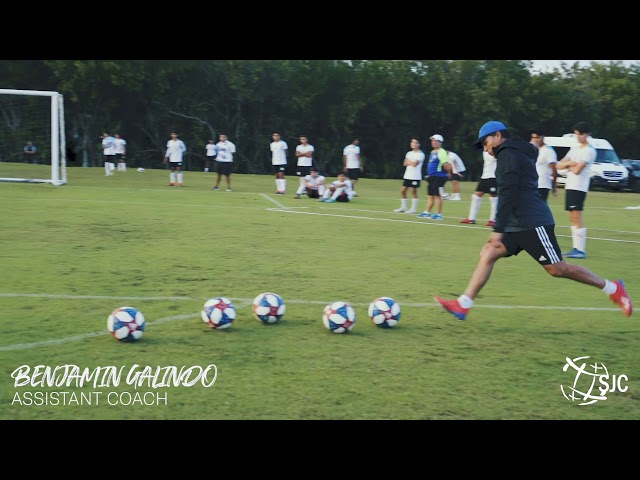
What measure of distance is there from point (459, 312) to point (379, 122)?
48.6 meters

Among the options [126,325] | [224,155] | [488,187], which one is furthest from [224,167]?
[126,325]

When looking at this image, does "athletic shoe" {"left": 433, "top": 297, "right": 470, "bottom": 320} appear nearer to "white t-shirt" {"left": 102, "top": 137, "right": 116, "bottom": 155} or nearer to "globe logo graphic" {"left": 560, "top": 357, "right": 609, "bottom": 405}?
"globe logo graphic" {"left": 560, "top": 357, "right": 609, "bottom": 405}

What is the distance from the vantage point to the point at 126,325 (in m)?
6.34

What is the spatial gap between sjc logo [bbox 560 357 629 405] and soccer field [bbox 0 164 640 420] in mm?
23

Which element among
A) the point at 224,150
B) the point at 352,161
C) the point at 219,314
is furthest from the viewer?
the point at 352,161

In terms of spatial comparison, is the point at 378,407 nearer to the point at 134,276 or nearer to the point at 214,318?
the point at 214,318

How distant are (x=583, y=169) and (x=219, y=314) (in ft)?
25.5

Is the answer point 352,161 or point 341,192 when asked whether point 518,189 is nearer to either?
point 341,192

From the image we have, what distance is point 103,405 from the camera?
→ 195 inches

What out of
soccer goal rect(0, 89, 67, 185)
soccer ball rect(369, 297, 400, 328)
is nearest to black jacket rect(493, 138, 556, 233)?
soccer ball rect(369, 297, 400, 328)

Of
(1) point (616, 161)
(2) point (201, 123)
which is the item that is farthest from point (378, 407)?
(2) point (201, 123)

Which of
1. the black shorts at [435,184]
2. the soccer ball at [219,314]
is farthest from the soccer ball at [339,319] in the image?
the black shorts at [435,184]

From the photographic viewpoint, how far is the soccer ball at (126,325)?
633cm

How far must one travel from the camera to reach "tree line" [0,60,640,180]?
5069 centimetres
